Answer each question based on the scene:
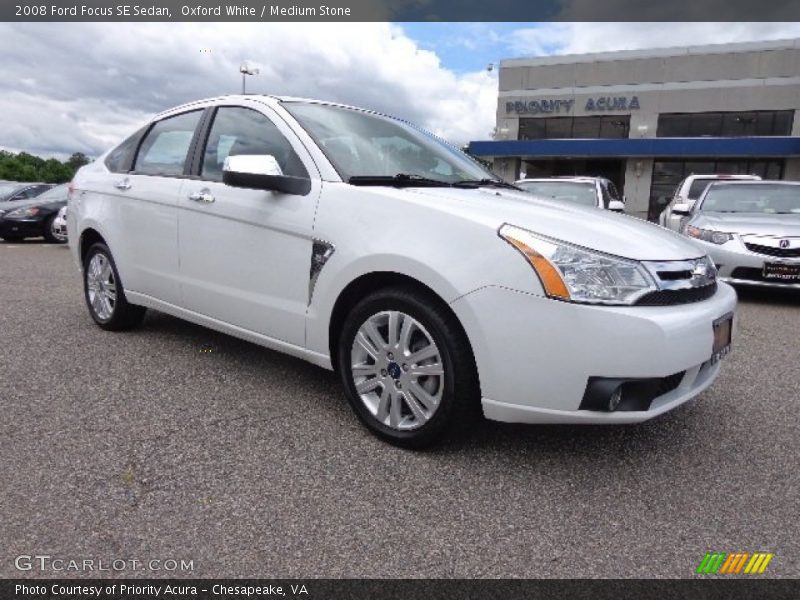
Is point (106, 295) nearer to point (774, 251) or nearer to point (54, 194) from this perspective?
point (774, 251)

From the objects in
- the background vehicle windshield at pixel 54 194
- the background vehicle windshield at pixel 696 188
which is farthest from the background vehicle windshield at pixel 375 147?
the background vehicle windshield at pixel 54 194

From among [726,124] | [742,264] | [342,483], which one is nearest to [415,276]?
[342,483]

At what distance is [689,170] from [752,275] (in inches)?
938

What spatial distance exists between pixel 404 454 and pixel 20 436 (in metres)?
1.66

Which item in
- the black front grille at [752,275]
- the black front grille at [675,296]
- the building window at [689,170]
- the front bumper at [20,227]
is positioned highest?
the building window at [689,170]

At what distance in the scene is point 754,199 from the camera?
7391 millimetres

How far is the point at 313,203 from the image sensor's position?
279 cm

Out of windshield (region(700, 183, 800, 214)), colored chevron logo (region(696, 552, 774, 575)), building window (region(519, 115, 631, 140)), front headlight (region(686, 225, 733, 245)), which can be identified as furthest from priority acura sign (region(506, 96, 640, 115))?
colored chevron logo (region(696, 552, 774, 575))

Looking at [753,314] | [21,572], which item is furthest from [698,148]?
[21,572]

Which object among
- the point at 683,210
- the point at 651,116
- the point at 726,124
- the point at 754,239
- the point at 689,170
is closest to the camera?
the point at 754,239

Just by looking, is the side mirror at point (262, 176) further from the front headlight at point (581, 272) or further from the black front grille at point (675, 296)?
the black front grille at point (675, 296)

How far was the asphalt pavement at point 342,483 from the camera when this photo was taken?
188 cm

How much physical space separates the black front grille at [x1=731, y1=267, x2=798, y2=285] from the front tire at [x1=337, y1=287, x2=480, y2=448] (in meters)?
4.92

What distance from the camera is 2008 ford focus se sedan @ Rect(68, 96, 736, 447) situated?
219 cm
